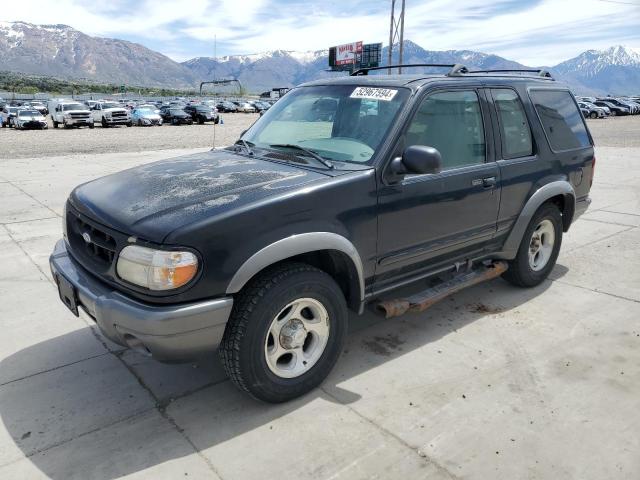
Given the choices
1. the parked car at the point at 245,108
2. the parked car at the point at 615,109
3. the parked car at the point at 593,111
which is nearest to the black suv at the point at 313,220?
the parked car at the point at 593,111

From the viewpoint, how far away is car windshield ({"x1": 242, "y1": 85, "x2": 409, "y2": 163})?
343 cm

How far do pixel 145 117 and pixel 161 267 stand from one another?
36.0 meters

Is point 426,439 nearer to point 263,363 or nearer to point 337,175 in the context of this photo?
point 263,363

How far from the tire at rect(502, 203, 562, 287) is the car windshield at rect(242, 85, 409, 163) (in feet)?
6.23

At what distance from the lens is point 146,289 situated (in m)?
2.57

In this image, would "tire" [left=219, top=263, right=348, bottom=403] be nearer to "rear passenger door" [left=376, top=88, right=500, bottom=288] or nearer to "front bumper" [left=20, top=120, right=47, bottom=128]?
"rear passenger door" [left=376, top=88, right=500, bottom=288]

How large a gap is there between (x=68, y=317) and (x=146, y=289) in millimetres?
2023

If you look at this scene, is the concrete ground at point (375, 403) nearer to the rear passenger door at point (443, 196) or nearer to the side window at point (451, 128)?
the rear passenger door at point (443, 196)

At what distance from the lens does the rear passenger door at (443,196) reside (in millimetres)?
3365

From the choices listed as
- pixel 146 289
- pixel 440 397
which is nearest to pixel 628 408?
pixel 440 397

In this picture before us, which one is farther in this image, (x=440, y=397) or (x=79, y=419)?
(x=440, y=397)

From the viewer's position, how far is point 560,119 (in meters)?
4.74

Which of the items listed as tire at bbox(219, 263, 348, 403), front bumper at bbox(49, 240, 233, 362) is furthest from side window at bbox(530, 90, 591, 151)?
front bumper at bbox(49, 240, 233, 362)

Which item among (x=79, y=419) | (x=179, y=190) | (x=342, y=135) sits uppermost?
(x=342, y=135)
